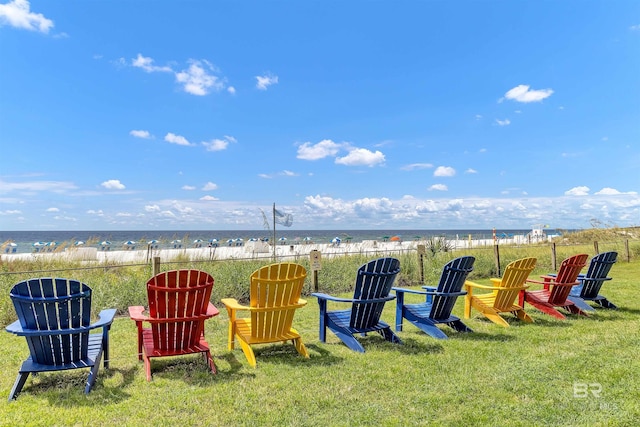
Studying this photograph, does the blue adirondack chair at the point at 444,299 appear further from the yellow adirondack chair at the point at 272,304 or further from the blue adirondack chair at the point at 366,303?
the yellow adirondack chair at the point at 272,304

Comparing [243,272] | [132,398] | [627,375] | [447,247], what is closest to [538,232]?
[447,247]

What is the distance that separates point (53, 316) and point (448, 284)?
402 centimetres

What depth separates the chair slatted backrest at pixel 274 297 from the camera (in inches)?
156

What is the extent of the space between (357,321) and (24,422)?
2984 millimetres

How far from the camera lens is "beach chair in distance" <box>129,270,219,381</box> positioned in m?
3.61

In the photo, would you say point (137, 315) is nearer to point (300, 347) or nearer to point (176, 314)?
point (176, 314)

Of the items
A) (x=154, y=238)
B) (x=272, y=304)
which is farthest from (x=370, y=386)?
(x=154, y=238)

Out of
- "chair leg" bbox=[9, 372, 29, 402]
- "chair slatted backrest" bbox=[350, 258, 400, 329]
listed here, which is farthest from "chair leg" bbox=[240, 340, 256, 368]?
"chair leg" bbox=[9, 372, 29, 402]

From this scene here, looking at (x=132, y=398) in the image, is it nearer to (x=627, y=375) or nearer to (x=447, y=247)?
(x=627, y=375)

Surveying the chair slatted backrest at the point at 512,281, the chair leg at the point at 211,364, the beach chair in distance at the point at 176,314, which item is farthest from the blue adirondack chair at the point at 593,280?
the beach chair in distance at the point at 176,314

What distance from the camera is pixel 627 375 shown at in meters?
3.43

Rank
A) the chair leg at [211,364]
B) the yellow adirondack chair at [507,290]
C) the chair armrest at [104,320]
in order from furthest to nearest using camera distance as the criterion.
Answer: the yellow adirondack chair at [507,290] → the chair leg at [211,364] → the chair armrest at [104,320]

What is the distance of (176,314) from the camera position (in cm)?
371

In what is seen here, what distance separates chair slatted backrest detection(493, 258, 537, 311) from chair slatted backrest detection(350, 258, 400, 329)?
1.69 metres
